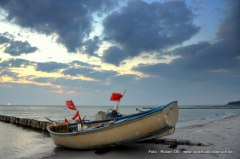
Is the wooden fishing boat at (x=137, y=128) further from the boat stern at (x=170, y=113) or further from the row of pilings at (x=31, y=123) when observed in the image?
the row of pilings at (x=31, y=123)

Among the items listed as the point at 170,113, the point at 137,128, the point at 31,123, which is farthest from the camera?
the point at 31,123

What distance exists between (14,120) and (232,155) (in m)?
31.0

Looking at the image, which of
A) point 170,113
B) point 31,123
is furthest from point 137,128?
point 31,123

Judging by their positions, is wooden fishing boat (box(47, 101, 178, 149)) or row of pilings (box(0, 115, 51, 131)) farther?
row of pilings (box(0, 115, 51, 131))

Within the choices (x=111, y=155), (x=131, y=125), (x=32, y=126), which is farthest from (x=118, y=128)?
(x=32, y=126)

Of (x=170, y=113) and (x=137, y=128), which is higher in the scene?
(x=170, y=113)

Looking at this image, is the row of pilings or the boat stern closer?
the boat stern

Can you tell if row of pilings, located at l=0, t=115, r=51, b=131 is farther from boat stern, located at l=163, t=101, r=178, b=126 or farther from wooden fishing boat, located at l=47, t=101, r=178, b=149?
boat stern, located at l=163, t=101, r=178, b=126

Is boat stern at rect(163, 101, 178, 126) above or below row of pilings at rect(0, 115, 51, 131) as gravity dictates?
above

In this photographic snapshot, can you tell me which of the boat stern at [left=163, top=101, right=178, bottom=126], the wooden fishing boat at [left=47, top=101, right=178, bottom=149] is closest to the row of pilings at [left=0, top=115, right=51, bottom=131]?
the wooden fishing boat at [left=47, top=101, right=178, bottom=149]

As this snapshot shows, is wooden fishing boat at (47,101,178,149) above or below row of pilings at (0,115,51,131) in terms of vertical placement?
above

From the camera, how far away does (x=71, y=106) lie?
1114 cm

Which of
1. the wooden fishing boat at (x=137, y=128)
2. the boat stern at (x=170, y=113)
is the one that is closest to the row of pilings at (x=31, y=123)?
the wooden fishing boat at (x=137, y=128)

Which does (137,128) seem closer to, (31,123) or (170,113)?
(170,113)
